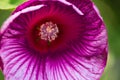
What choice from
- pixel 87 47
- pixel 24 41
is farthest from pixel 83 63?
pixel 24 41

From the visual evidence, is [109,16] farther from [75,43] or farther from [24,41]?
[24,41]

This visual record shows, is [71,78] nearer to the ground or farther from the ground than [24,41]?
nearer to the ground

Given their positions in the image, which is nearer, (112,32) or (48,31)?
(48,31)

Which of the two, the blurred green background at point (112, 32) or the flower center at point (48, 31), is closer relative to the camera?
the flower center at point (48, 31)

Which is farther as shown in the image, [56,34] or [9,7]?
[56,34]

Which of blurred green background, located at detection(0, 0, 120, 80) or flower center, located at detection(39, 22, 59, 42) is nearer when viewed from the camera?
flower center, located at detection(39, 22, 59, 42)

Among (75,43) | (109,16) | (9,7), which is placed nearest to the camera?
(9,7)

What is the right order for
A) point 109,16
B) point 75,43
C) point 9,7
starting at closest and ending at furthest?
point 9,7, point 75,43, point 109,16
